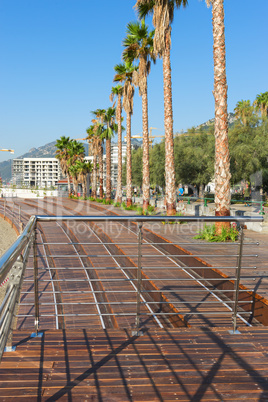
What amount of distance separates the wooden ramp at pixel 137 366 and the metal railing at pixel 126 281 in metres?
0.24

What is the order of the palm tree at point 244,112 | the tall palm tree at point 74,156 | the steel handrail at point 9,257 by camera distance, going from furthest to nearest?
the tall palm tree at point 74,156
the palm tree at point 244,112
the steel handrail at point 9,257

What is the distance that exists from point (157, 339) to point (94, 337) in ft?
2.24

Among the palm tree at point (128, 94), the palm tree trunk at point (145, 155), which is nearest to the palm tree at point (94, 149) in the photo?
the palm tree at point (128, 94)

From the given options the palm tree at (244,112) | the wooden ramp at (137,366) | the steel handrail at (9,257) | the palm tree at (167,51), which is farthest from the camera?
the palm tree at (244,112)

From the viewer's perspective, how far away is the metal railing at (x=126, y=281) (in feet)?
9.21

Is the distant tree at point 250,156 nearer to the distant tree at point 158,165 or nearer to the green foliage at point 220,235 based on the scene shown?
the distant tree at point 158,165

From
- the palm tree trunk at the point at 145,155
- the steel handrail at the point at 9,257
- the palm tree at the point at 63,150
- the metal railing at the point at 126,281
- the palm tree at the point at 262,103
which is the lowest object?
the metal railing at the point at 126,281

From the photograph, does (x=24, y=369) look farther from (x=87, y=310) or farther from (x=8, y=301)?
(x=87, y=310)

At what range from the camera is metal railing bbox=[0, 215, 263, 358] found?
2.81 meters

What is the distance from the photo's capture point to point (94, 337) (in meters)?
3.69

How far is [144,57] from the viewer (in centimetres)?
2178

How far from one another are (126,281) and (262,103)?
4009 centimetres

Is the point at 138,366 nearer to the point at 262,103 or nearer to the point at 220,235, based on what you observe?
the point at 220,235

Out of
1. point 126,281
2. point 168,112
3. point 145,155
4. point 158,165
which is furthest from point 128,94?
point 126,281
